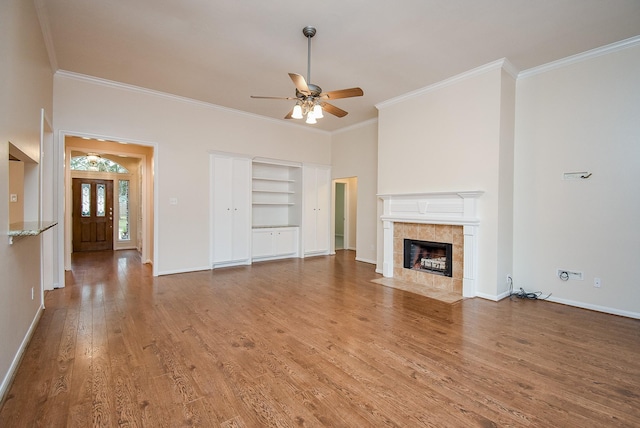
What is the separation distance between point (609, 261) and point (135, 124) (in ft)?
23.0

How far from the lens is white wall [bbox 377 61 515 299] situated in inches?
156

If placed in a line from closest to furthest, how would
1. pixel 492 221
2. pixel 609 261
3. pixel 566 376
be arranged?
pixel 566 376
pixel 609 261
pixel 492 221

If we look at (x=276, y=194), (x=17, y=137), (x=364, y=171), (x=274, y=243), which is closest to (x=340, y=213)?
(x=276, y=194)

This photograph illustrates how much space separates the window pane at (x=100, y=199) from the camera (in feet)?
26.0

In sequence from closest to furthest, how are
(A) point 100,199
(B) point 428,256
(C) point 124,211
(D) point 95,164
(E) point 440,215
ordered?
(E) point 440,215, (B) point 428,256, (D) point 95,164, (A) point 100,199, (C) point 124,211

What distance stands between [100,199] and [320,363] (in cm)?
835

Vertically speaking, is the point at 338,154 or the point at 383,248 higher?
the point at 338,154

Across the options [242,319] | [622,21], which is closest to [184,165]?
[242,319]

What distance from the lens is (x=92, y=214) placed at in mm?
7859

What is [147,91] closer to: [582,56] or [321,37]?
[321,37]

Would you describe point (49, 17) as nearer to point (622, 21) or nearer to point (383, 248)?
point (383, 248)

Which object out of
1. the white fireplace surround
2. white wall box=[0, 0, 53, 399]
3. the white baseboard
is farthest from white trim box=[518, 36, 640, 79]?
white wall box=[0, 0, 53, 399]

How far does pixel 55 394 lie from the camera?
192 centimetres

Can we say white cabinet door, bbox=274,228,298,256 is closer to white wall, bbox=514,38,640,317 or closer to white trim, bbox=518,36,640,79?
white wall, bbox=514,38,640,317
